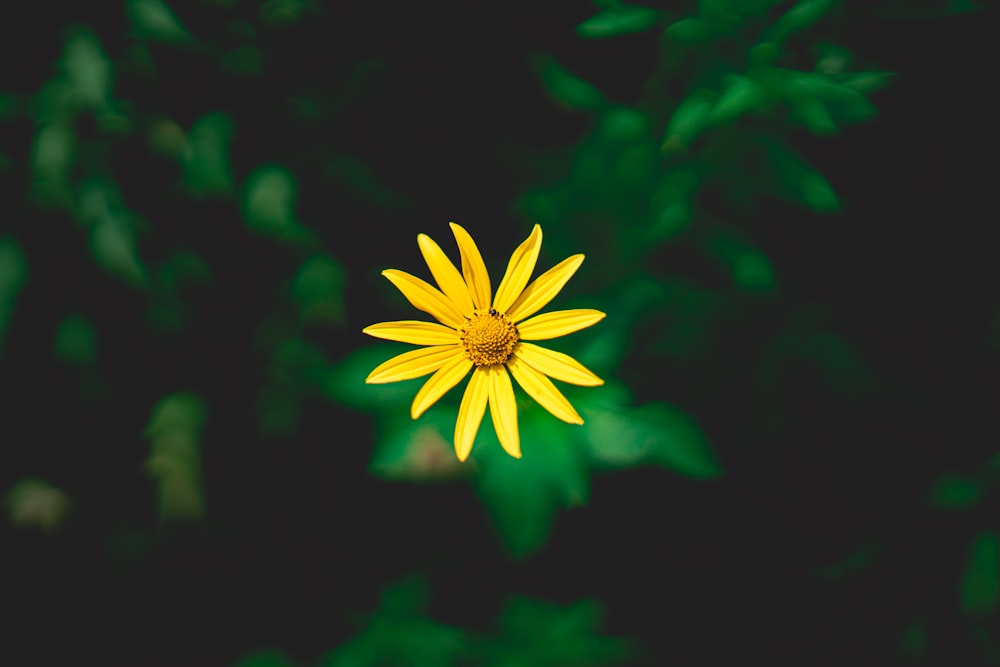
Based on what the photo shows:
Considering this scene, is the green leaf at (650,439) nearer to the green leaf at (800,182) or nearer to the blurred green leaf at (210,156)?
the green leaf at (800,182)

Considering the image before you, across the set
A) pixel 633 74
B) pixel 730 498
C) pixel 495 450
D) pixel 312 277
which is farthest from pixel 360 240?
pixel 730 498

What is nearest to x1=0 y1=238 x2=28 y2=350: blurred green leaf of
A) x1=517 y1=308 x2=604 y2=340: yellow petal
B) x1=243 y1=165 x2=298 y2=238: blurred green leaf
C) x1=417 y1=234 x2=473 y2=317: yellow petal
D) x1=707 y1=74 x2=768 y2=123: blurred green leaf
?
x1=243 y1=165 x2=298 y2=238: blurred green leaf

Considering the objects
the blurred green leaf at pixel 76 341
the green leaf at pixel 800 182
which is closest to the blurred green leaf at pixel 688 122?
the green leaf at pixel 800 182

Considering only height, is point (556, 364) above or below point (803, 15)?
below

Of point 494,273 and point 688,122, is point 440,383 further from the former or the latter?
point 688,122

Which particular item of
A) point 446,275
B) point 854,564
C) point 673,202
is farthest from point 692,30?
point 854,564

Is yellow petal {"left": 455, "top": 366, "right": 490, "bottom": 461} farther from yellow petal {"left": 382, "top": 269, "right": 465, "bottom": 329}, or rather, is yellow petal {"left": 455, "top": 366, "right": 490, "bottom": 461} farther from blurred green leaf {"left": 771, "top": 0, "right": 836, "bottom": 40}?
blurred green leaf {"left": 771, "top": 0, "right": 836, "bottom": 40}
